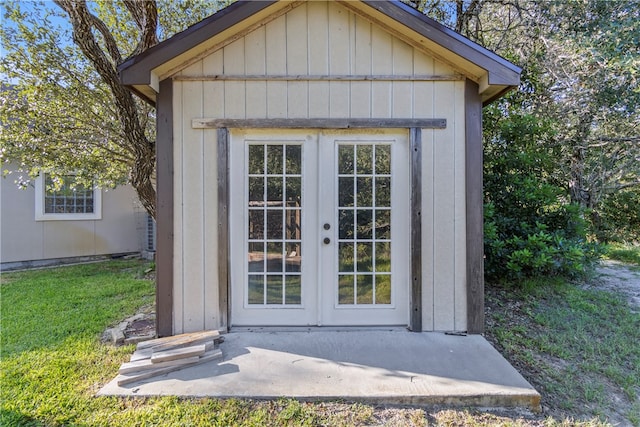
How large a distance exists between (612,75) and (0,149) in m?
10.3

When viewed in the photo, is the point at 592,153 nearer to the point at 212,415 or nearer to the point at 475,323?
the point at 475,323

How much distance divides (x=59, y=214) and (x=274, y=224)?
718cm

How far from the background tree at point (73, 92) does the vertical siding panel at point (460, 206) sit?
4330 millimetres

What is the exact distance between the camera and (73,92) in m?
5.31

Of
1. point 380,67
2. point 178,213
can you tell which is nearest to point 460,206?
point 380,67

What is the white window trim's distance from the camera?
733 cm

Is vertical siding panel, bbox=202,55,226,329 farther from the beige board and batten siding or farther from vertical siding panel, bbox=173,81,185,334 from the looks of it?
vertical siding panel, bbox=173,81,185,334

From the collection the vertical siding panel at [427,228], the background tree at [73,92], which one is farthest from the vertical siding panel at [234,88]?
the background tree at [73,92]

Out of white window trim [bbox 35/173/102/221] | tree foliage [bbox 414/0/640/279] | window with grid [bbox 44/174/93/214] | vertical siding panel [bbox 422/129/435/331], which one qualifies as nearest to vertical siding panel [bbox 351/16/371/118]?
vertical siding panel [bbox 422/129/435/331]

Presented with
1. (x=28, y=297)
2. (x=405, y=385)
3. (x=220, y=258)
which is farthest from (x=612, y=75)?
(x=28, y=297)

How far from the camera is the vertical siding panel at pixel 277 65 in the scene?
3.36m

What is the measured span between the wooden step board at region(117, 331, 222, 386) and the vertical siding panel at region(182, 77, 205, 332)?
0.35 metres

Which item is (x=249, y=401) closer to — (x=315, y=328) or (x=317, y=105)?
(x=315, y=328)

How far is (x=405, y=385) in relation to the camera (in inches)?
94.4
